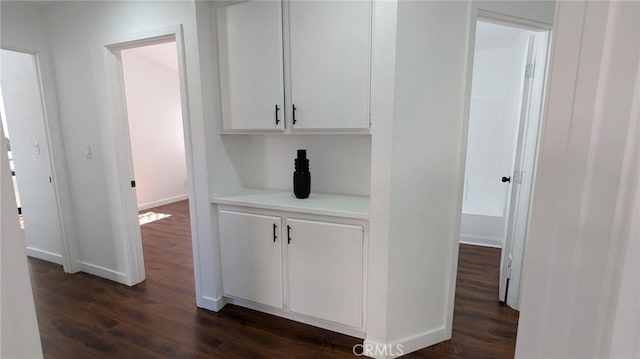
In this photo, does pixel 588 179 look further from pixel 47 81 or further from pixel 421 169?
pixel 47 81

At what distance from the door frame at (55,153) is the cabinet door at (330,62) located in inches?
93.4

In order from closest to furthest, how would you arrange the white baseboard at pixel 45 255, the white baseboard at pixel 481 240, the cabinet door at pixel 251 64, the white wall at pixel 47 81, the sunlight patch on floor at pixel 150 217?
the cabinet door at pixel 251 64
the white wall at pixel 47 81
the white baseboard at pixel 45 255
the white baseboard at pixel 481 240
the sunlight patch on floor at pixel 150 217

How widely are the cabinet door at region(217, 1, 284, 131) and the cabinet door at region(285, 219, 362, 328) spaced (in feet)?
2.59

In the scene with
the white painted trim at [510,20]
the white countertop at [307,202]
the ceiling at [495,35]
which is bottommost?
the white countertop at [307,202]

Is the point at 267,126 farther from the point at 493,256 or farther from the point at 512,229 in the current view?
the point at 493,256

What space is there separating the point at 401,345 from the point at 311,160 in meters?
1.43

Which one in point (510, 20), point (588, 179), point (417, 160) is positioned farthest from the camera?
Answer: point (510, 20)

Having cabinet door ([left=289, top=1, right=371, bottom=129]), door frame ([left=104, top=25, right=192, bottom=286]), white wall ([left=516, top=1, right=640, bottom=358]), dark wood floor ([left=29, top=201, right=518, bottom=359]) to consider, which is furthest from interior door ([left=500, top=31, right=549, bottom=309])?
door frame ([left=104, top=25, right=192, bottom=286])

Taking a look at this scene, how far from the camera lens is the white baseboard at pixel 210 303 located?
7.74ft

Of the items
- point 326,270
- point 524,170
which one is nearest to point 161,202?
point 326,270

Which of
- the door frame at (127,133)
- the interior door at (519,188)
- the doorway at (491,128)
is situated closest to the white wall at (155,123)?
the door frame at (127,133)

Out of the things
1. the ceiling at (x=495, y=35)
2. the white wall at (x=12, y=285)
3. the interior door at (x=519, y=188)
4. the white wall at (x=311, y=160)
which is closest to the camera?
the white wall at (x=12, y=285)

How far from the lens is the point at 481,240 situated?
3.71 metres

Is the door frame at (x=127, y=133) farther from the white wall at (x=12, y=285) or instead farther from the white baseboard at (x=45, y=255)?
the white wall at (x=12, y=285)
